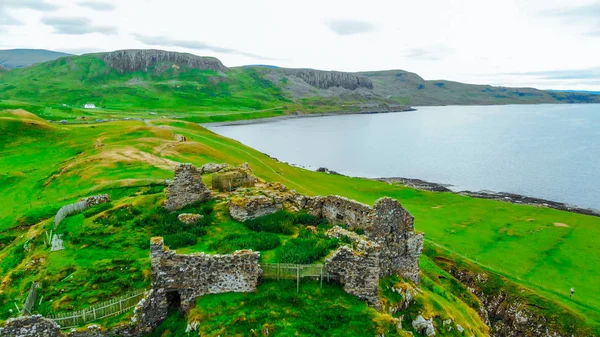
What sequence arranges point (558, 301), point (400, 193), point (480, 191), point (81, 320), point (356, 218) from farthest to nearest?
1. point (480, 191)
2. point (400, 193)
3. point (558, 301)
4. point (356, 218)
5. point (81, 320)

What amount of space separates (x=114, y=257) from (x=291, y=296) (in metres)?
9.80

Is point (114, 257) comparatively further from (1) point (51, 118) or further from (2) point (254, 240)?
(1) point (51, 118)

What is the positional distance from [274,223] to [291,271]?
5.72m

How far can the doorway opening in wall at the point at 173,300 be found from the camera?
16633 millimetres

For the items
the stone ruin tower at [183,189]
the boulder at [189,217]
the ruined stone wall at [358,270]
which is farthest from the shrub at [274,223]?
the ruined stone wall at [358,270]

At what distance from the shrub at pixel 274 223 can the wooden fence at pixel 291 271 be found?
4.76 meters

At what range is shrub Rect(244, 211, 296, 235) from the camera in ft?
70.9

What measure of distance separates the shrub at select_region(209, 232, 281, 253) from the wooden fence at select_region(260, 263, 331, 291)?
7.54 feet

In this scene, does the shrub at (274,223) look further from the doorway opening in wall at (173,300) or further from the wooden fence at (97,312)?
the wooden fence at (97,312)

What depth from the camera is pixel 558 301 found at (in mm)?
35094

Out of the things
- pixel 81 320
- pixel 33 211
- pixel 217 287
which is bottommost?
pixel 33 211

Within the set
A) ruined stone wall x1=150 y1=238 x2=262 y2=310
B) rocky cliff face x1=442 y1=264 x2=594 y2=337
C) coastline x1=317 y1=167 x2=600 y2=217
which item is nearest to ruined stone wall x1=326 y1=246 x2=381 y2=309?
ruined stone wall x1=150 y1=238 x2=262 y2=310

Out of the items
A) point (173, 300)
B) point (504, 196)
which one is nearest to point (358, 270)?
point (173, 300)

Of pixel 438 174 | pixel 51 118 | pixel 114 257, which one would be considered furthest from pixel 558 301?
pixel 51 118
